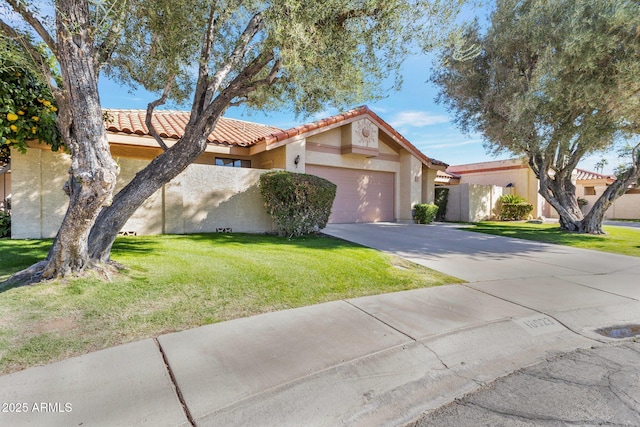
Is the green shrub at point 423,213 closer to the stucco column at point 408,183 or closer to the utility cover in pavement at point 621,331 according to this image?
the stucco column at point 408,183

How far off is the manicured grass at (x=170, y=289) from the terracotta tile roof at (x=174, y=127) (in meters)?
3.97

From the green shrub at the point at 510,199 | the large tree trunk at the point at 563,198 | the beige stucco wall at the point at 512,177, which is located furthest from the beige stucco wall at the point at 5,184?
the beige stucco wall at the point at 512,177

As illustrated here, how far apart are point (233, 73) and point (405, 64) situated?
385 centimetres

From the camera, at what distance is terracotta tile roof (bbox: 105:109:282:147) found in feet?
34.2

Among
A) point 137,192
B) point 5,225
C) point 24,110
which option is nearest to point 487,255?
point 137,192

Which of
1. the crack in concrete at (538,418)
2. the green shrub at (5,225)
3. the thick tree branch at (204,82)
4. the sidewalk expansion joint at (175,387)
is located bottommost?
the crack in concrete at (538,418)

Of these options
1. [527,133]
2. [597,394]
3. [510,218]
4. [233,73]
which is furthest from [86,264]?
[510,218]

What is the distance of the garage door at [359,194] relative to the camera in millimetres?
14477

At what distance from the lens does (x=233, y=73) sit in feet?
25.5

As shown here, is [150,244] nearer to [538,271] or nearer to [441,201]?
[538,271]

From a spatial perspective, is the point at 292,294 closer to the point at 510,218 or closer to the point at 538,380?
the point at 538,380

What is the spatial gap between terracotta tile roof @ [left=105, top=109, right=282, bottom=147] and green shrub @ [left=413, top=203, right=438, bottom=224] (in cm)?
780

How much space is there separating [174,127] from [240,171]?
11.6ft

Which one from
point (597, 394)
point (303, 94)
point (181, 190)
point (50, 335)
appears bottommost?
point (597, 394)
